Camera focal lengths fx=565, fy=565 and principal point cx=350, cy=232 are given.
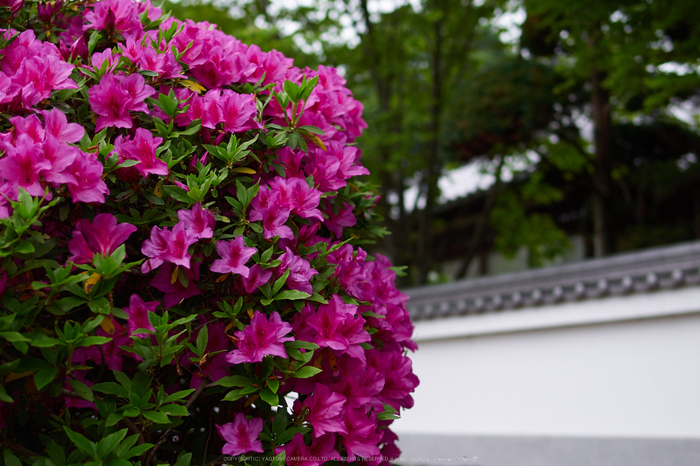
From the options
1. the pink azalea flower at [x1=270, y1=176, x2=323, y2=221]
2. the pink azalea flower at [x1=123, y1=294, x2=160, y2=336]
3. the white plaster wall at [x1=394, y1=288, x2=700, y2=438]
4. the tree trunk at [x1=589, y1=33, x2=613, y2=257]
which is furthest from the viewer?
the tree trunk at [x1=589, y1=33, x2=613, y2=257]

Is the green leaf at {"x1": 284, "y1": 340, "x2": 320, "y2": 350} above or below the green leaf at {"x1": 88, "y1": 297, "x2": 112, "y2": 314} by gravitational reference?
below

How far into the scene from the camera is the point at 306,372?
108cm

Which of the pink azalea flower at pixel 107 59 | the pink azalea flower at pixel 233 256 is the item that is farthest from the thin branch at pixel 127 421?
the pink azalea flower at pixel 107 59

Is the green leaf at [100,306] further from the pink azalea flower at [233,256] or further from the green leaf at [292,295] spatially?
the green leaf at [292,295]

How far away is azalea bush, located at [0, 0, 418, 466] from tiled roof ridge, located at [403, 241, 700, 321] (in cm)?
601

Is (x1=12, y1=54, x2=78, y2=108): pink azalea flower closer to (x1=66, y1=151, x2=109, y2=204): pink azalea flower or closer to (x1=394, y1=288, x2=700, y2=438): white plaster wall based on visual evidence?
(x1=66, y1=151, x2=109, y2=204): pink azalea flower

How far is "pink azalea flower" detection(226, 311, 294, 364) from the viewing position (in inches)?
42.1

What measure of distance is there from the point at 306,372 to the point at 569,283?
660cm

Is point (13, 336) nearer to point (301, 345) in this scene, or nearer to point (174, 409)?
point (174, 409)

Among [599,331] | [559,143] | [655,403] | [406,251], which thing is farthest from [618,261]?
[559,143]

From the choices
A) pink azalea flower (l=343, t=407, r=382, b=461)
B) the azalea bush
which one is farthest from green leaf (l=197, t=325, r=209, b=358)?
pink azalea flower (l=343, t=407, r=382, b=461)

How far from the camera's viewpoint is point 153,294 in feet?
3.99

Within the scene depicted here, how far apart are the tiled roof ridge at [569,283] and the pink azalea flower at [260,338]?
6.35 meters

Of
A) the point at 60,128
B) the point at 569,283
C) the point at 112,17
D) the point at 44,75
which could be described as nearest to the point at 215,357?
the point at 60,128
